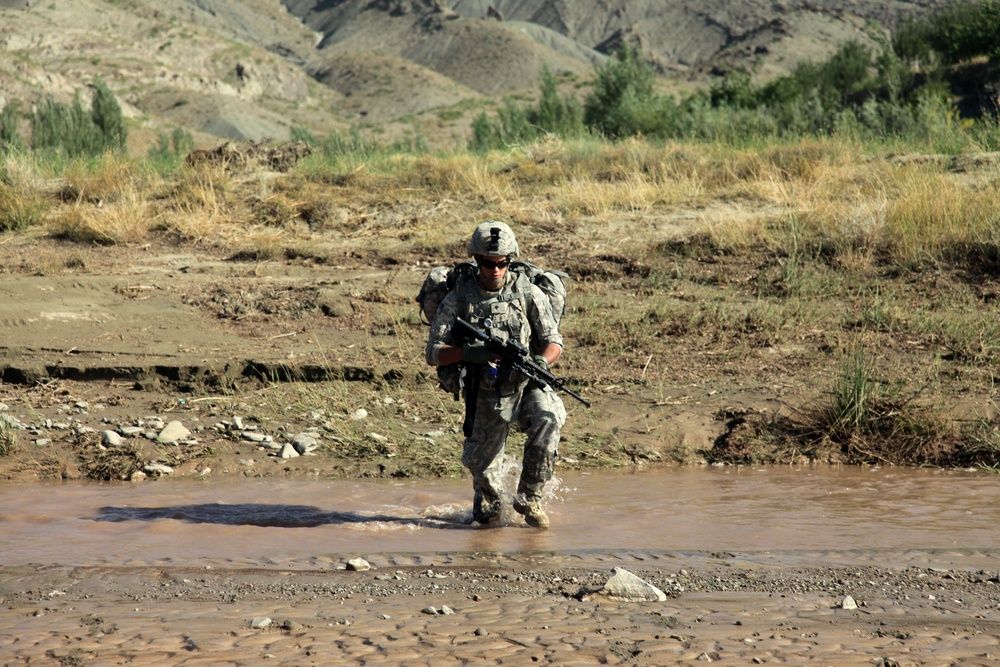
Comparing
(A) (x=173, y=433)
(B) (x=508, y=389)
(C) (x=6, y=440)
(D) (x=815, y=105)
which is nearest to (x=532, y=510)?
(B) (x=508, y=389)

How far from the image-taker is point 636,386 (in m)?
7.98

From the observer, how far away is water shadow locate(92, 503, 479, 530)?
5516mm

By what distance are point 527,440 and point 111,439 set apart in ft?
10.3

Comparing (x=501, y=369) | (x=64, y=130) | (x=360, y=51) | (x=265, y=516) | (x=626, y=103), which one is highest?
(x=360, y=51)

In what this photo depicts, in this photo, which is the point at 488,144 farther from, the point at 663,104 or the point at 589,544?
the point at 589,544

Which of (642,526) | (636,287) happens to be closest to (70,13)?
(636,287)

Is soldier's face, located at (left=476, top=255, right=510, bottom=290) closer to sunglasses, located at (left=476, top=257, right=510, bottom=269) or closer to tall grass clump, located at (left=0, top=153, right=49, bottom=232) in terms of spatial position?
sunglasses, located at (left=476, top=257, right=510, bottom=269)

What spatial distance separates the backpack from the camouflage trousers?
0.46 meters

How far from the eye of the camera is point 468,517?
5.76 m

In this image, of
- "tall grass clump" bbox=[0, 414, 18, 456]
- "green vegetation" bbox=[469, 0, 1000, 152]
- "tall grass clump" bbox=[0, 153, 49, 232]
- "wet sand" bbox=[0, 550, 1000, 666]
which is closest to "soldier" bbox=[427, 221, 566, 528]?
"wet sand" bbox=[0, 550, 1000, 666]

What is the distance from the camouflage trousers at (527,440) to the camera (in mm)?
5273

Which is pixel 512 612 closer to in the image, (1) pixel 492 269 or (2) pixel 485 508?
(2) pixel 485 508

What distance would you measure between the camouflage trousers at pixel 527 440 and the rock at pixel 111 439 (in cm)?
281

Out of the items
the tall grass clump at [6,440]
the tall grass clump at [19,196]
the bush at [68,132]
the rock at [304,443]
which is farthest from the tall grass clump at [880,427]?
the bush at [68,132]
